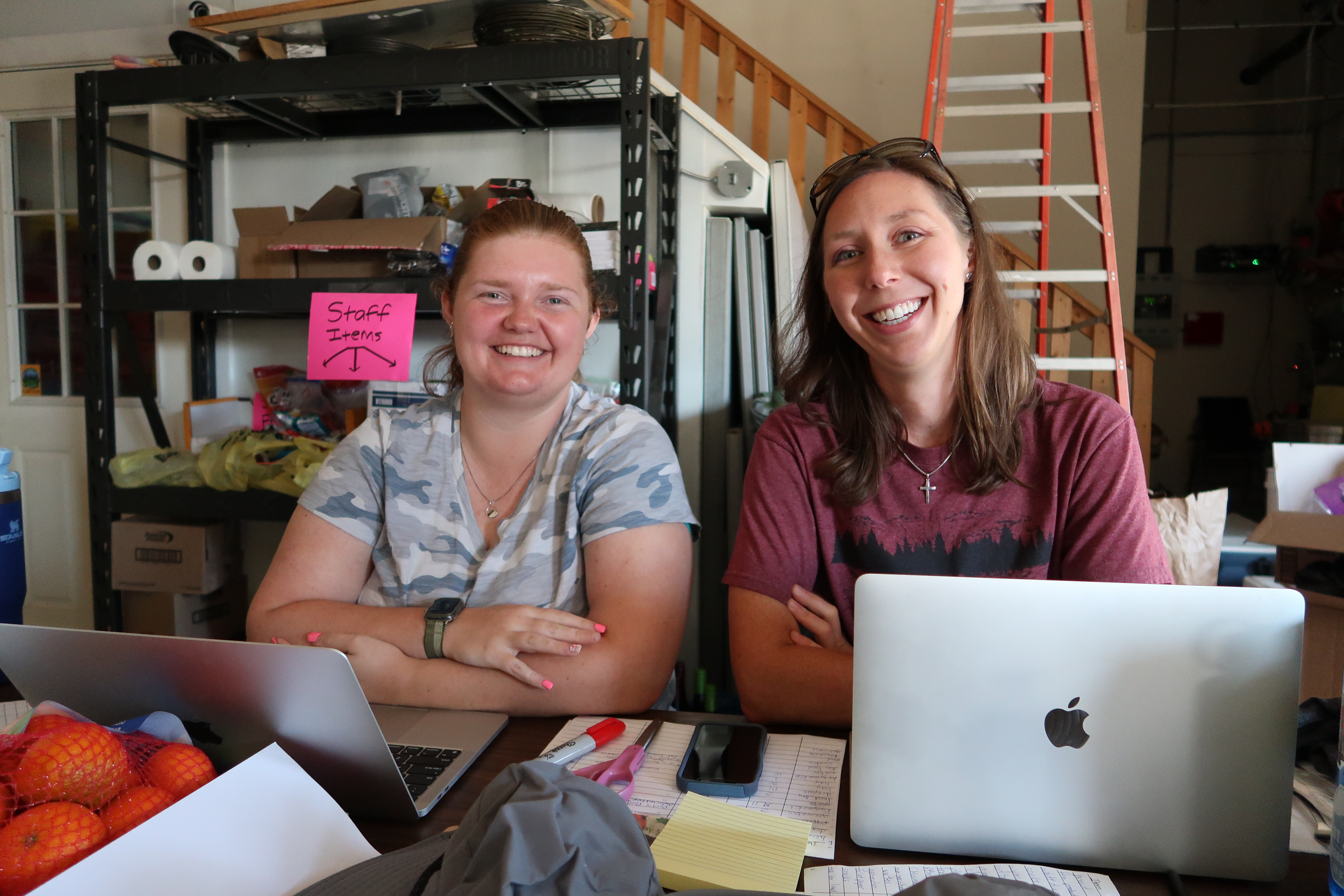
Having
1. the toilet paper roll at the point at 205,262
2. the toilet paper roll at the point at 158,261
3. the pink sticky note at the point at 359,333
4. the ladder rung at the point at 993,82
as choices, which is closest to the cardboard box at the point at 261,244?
the toilet paper roll at the point at 205,262

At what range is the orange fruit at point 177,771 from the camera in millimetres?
566

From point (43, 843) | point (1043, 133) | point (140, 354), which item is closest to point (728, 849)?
point (43, 843)

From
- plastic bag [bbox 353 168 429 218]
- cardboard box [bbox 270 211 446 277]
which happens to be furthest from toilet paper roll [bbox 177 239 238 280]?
plastic bag [bbox 353 168 429 218]

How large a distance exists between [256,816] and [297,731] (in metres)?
0.08

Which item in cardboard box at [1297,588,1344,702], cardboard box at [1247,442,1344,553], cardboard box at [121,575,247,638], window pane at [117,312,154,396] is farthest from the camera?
window pane at [117,312,154,396]

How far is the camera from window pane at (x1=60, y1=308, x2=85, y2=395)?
287 centimetres

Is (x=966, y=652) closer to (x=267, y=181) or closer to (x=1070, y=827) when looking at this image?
(x=1070, y=827)

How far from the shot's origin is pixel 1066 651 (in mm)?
573

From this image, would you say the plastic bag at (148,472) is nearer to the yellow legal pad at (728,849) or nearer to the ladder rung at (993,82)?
the yellow legal pad at (728,849)

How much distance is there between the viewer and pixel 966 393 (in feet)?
3.65

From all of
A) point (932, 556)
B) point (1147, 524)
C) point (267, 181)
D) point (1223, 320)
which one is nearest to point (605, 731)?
point (932, 556)

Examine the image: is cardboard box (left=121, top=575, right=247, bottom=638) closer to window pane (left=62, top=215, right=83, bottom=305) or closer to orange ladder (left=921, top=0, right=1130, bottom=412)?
window pane (left=62, top=215, right=83, bottom=305)

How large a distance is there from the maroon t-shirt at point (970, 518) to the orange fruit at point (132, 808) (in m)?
0.66

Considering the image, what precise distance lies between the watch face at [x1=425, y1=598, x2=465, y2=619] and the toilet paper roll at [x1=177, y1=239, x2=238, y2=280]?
144 centimetres
